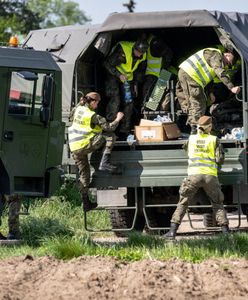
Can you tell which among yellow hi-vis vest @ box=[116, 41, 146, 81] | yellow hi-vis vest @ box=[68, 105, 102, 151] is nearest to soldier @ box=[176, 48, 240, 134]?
yellow hi-vis vest @ box=[116, 41, 146, 81]

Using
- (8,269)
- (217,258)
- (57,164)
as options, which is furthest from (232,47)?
(8,269)

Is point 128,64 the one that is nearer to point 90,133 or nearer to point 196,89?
point 196,89

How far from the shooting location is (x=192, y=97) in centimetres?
1409

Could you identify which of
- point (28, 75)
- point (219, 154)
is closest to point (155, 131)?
point (219, 154)

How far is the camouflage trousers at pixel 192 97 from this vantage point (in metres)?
14.1

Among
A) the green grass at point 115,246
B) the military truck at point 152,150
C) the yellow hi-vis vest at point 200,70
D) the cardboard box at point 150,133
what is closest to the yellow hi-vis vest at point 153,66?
the military truck at point 152,150

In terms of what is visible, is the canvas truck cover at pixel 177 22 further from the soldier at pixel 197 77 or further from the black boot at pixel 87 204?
the black boot at pixel 87 204

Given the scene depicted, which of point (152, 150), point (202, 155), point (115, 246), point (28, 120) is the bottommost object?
point (115, 246)

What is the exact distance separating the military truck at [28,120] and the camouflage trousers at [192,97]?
1975 mm

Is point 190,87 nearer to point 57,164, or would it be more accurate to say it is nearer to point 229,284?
point 57,164

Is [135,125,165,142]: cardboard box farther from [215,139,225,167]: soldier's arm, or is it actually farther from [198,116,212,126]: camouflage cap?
[215,139,225,167]: soldier's arm

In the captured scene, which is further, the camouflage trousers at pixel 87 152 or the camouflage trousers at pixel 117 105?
the camouflage trousers at pixel 117 105

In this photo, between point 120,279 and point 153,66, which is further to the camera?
point 153,66

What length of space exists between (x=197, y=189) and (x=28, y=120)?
8.01ft
